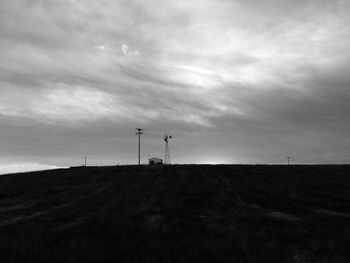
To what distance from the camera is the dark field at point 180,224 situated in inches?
717

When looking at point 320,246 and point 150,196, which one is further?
point 150,196

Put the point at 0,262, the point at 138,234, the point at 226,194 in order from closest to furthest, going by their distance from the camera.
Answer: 1. the point at 0,262
2. the point at 138,234
3. the point at 226,194

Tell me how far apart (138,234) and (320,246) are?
9.00 meters

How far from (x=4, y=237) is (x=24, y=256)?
5.08m

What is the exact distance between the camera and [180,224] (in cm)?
2506

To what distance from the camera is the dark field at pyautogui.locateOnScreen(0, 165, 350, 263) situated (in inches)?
717

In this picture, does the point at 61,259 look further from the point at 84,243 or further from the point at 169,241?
the point at 169,241

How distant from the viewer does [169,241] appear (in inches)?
800

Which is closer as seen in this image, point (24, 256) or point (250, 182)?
point (24, 256)

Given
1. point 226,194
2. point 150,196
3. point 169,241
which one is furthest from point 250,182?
point 169,241

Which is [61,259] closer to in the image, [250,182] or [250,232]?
[250,232]

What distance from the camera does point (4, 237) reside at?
895 inches

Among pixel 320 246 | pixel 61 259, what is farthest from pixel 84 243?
pixel 320 246

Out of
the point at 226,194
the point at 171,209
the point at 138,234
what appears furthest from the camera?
the point at 226,194
